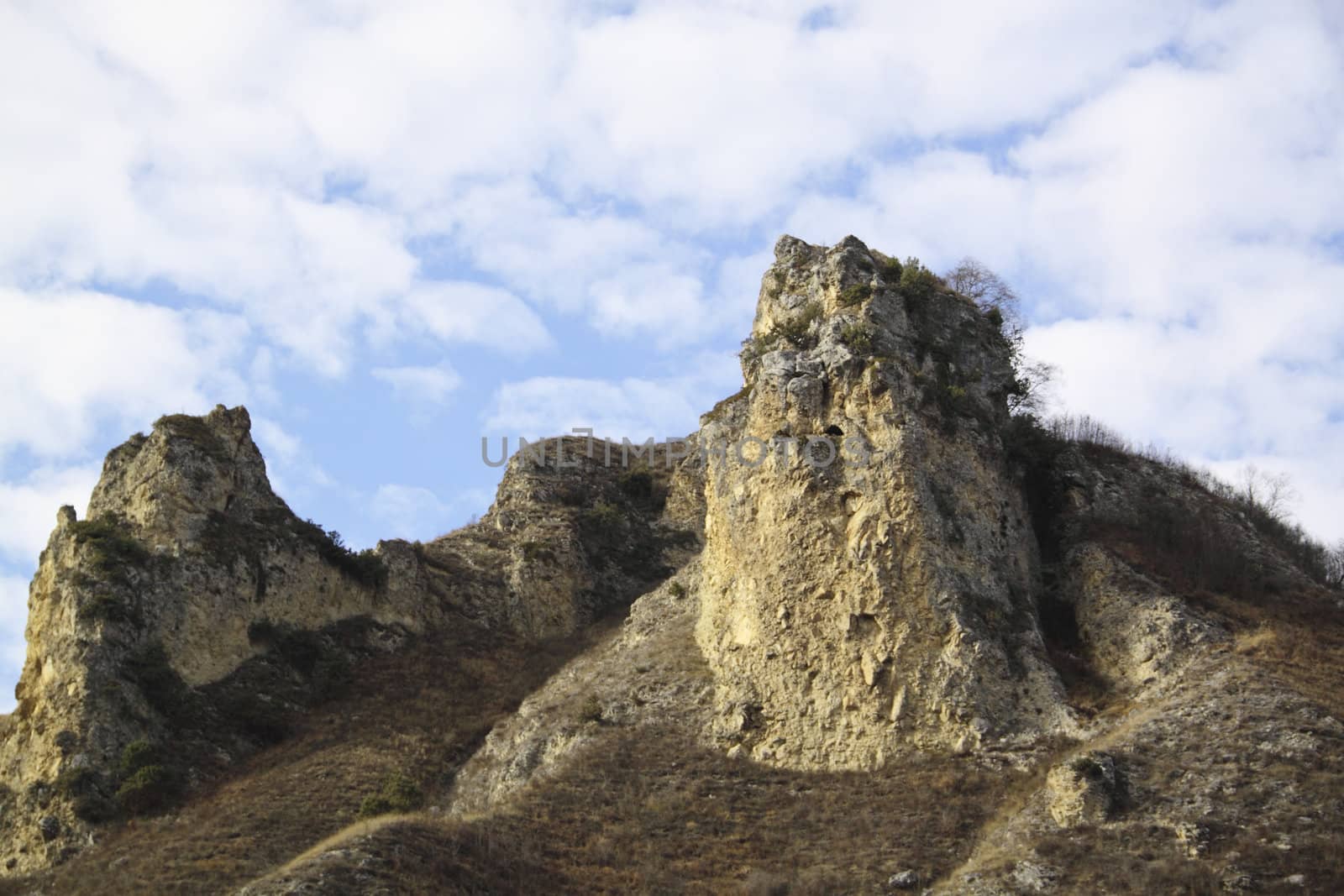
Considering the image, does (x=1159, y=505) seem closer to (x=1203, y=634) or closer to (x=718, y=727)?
(x=1203, y=634)

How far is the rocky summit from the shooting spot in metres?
36.6

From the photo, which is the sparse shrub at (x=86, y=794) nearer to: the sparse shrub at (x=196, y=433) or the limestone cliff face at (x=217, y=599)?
the limestone cliff face at (x=217, y=599)

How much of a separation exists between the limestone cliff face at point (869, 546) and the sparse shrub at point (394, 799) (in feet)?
28.8

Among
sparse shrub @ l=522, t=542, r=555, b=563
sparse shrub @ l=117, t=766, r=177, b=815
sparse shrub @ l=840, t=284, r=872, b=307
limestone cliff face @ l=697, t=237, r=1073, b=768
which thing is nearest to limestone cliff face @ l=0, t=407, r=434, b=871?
sparse shrub @ l=117, t=766, r=177, b=815

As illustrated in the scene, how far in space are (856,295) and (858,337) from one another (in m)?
2.75

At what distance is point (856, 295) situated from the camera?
5091cm

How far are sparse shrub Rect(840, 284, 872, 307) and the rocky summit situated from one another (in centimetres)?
19

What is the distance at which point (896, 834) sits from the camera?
123ft

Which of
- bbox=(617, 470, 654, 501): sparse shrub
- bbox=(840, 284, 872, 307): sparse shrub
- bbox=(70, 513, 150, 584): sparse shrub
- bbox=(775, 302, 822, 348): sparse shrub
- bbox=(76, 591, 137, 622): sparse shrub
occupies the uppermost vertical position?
bbox=(840, 284, 872, 307): sparse shrub

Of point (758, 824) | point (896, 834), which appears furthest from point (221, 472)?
point (896, 834)

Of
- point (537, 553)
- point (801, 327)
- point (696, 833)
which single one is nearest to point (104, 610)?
point (537, 553)

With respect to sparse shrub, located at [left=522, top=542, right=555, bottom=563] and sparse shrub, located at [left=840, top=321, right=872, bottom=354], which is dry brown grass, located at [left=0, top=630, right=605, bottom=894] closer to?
sparse shrub, located at [left=522, top=542, right=555, bottom=563]

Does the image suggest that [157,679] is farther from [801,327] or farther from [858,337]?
[858,337]

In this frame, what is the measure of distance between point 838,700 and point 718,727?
3.50m
